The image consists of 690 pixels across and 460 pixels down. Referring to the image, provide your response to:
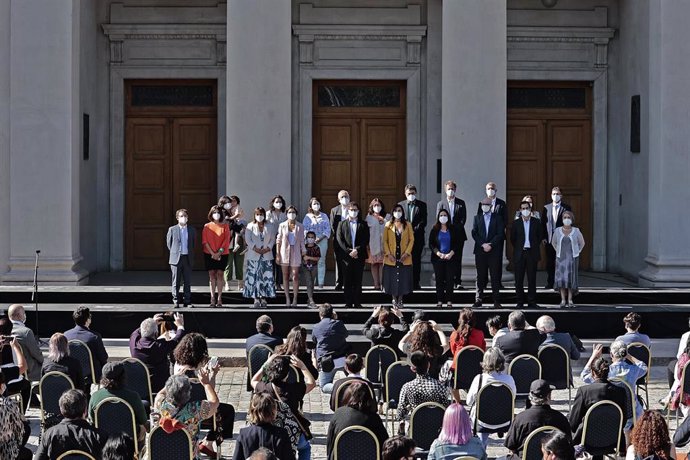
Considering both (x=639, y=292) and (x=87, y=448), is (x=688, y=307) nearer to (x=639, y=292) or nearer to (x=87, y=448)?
(x=639, y=292)

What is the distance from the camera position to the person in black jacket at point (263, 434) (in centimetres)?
888

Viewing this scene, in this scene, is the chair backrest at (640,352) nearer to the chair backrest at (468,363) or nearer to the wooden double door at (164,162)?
the chair backrest at (468,363)

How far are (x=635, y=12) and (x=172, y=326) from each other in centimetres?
1317

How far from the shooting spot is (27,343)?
505 inches

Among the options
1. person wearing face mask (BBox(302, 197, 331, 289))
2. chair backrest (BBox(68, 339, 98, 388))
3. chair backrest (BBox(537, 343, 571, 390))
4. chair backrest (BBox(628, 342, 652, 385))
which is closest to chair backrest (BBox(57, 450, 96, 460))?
chair backrest (BBox(68, 339, 98, 388))

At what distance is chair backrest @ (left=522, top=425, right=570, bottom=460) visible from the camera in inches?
361

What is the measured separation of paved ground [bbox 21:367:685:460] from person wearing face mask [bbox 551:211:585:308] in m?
2.46

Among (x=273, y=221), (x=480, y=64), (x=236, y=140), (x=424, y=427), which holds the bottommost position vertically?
(x=424, y=427)

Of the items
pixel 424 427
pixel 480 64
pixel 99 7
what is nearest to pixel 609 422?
pixel 424 427

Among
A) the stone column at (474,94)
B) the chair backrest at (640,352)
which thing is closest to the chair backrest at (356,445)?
the chair backrest at (640,352)

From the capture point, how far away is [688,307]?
18.9 meters

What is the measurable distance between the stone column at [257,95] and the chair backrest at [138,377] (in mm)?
8974

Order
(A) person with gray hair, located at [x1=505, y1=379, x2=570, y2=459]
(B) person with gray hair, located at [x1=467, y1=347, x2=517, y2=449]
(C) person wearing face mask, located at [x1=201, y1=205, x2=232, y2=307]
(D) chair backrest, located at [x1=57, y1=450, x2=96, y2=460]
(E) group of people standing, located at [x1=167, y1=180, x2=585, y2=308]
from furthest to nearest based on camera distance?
(E) group of people standing, located at [x1=167, y1=180, x2=585, y2=308], (C) person wearing face mask, located at [x1=201, y1=205, x2=232, y2=307], (B) person with gray hair, located at [x1=467, y1=347, x2=517, y2=449], (A) person with gray hair, located at [x1=505, y1=379, x2=570, y2=459], (D) chair backrest, located at [x1=57, y1=450, x2=96, y2=460]

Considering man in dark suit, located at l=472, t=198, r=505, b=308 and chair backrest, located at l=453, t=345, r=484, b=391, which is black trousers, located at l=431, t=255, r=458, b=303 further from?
chair backrest, located at l=453, t=345, r=484, b=391
